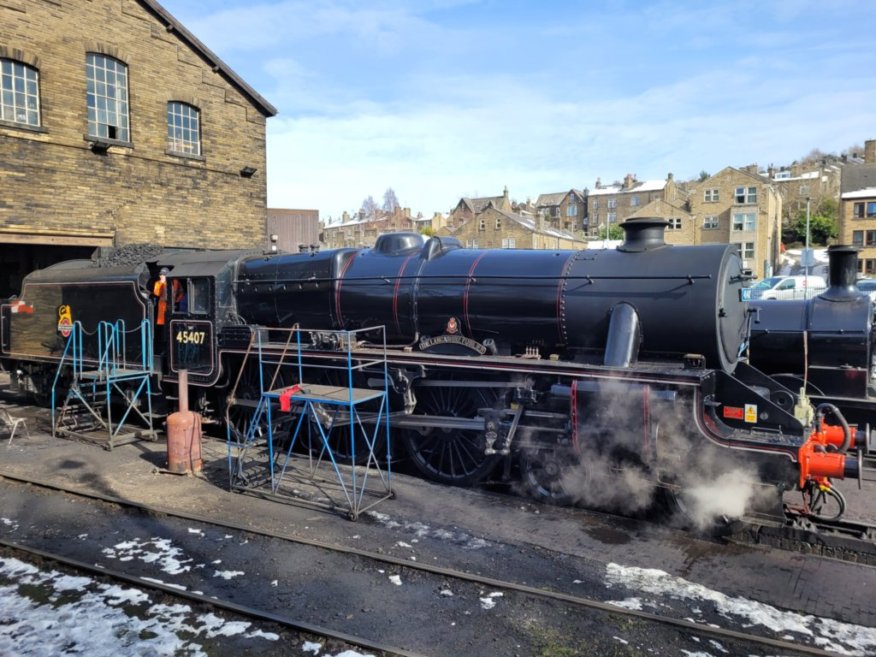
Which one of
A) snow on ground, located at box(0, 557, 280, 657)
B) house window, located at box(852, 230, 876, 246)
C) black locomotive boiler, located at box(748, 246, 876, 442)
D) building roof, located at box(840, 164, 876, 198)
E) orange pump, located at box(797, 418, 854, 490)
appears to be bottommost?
snow on ground, located at box(0, 557, 280, 657)

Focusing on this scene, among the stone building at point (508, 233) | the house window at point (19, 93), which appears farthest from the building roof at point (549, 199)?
the house window at point (19, 93)

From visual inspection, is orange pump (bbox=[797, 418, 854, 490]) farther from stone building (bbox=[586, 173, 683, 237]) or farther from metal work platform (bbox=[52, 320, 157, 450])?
stone building (bbox=[586, 173, 683, 237])

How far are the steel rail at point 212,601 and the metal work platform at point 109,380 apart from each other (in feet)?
12.0

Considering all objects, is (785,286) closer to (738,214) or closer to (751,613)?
(738,214)

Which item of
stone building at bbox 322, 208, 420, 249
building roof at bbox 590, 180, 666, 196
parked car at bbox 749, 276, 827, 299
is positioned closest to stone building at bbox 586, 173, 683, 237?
building roof at bbox 590, 180, 666, 196

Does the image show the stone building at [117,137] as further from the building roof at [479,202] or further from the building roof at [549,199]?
the building roof at [549,199]

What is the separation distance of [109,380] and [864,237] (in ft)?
165

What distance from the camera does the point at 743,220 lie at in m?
47.1

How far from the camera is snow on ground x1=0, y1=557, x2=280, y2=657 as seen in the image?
4.24 meters

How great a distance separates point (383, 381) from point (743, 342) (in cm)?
406

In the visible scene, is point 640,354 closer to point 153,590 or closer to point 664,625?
point 664,625

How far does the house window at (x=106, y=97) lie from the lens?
1584 centimetres

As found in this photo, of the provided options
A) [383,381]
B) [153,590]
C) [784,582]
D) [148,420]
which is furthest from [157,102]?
[784,582]

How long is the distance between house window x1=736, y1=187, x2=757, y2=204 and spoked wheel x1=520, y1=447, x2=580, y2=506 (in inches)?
1811
